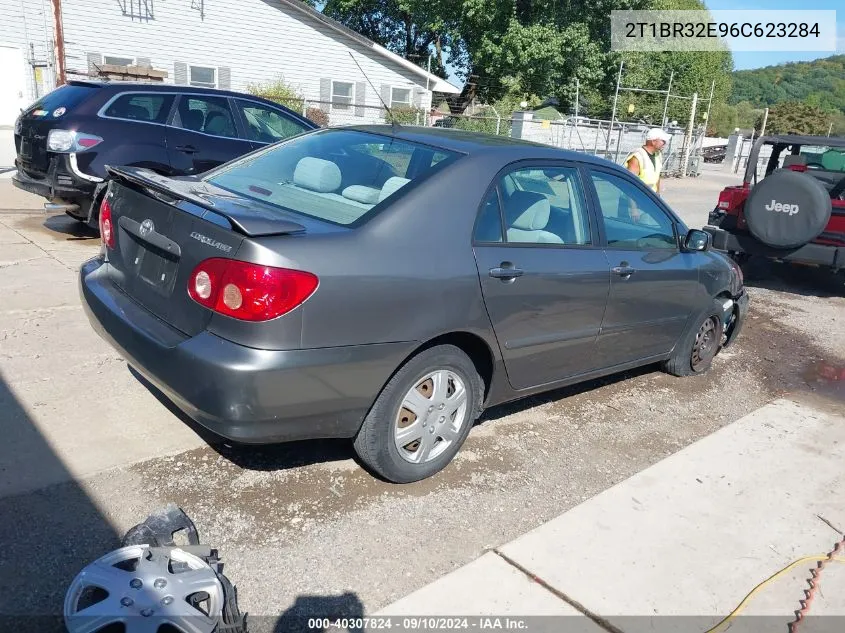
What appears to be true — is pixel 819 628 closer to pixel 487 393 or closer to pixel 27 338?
pixel 487 393

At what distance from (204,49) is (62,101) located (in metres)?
14.9

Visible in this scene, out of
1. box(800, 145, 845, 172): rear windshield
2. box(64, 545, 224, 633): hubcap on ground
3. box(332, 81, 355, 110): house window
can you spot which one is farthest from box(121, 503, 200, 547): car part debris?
box(332, 81, 355, 110): house window

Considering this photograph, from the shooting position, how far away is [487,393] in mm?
3715

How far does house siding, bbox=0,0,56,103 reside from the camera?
17453 mm

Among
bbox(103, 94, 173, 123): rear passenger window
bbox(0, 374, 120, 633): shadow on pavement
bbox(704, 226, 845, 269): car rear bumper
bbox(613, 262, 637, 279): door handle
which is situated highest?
bbox(103, 94, 173, 123): rear passenger window

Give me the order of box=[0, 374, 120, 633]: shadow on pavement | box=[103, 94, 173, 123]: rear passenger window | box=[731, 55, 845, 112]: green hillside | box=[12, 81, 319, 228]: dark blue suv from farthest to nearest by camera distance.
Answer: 1. box=[731, 55, 845, 112]: green hillside
2. box=[103, 94, 173, 123]: rear passenger window
3. box=[12, 81, 319, 228]: dark blue suv
4. box=[0, 374, 120, 633]: shadow on pavement

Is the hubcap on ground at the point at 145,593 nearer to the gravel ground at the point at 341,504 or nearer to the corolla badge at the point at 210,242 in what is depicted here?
the gravel ground at the point at 341,504

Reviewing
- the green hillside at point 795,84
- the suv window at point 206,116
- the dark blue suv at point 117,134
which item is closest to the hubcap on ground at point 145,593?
the dark blue suv at point 117,134

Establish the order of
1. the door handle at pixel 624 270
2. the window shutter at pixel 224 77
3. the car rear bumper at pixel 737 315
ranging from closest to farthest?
1. the door handle at pixel 624 270
2. the car rear bumper at pixel 737 315
3. the window shutter at pixel 224 77

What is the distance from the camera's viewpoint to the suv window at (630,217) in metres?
4.24

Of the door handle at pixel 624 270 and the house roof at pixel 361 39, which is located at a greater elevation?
the house roof at pixel 361 39

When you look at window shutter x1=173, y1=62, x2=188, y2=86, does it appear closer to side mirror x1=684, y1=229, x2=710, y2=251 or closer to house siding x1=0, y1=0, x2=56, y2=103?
house siding x1=0, y1=0, x2=56, y2=103

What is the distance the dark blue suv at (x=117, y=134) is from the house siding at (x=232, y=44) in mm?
10315

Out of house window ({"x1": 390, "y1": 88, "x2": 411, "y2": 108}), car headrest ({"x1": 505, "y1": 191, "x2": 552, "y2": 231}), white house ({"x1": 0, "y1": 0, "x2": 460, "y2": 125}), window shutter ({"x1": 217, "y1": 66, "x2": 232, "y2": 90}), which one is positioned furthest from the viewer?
house window ({"x1": 390, "y1": 88, "x2": 411, "y2": 108})
